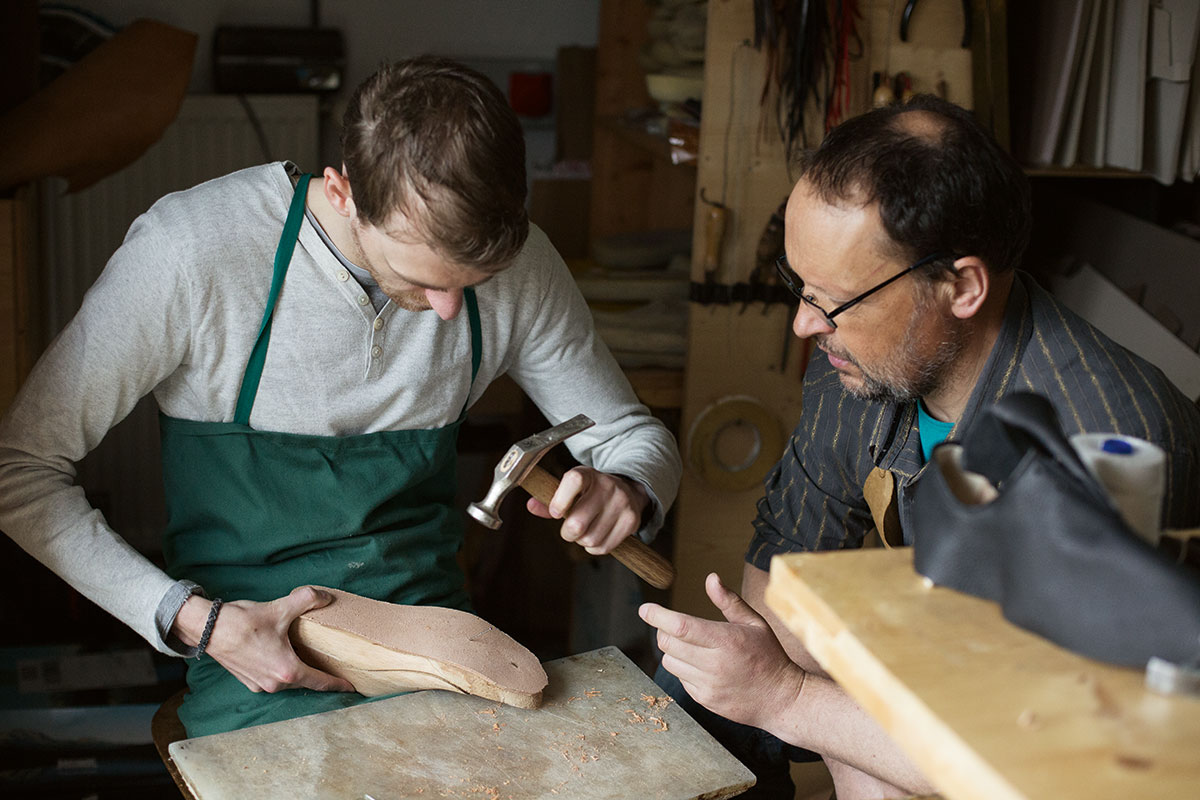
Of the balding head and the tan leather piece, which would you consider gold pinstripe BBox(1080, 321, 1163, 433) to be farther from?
the tan leather piece

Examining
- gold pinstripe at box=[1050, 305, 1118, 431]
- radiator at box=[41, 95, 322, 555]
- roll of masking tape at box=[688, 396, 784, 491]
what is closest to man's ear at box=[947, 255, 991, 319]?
gold pinstripe at box=[1050, 305, 1118, 431]

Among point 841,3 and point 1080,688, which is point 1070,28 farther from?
point 1080,688

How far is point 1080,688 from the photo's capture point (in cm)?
81

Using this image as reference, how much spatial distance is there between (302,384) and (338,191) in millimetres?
328

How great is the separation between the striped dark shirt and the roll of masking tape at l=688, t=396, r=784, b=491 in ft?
2.29

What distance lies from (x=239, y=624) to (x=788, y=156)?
1.60 meters

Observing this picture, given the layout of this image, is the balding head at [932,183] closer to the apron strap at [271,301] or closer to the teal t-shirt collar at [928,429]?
the teal t-shirt collar at [928,429]

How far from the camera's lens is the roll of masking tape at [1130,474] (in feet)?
2.92

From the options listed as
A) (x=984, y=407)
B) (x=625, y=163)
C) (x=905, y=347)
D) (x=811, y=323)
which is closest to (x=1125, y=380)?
(x=984, y=407)

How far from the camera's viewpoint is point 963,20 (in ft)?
8.48

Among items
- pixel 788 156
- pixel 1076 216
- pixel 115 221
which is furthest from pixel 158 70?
pixel 1076 216

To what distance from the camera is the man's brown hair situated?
150cm

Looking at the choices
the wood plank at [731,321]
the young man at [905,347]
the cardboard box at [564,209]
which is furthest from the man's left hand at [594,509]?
the cardboard box at [564,209]

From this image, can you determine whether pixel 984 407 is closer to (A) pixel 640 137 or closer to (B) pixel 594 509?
(B) pixel 594 509
